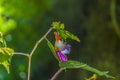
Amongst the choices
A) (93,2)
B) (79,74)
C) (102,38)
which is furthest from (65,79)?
→ (93,2)

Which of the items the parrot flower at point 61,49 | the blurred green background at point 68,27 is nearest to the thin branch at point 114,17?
the blurred green background at point 68,27

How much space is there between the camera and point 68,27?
9.41 feet

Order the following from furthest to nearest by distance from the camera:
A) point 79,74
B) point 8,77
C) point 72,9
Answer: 1. point 72,9
2. point 79,74
3. point 8,77

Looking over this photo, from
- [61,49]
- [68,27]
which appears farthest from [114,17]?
[61,49]

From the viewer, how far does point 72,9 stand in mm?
2918

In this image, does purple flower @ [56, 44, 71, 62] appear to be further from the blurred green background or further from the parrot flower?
the blurred green background

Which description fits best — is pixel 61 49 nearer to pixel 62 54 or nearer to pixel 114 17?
pixel 62 54

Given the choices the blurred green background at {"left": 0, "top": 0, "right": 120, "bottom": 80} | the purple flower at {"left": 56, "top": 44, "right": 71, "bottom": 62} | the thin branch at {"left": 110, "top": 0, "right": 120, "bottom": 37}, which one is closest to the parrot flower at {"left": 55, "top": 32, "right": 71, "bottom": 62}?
the purple flower at {"left": 56, "top": 44, "right": 71, "bottom": 62}

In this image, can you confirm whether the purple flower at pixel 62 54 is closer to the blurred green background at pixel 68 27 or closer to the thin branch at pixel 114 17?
the blurred green background at pixel 68 27

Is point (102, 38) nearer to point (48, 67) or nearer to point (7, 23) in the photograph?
point (48, 67)

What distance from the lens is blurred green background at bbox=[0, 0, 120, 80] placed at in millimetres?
2602

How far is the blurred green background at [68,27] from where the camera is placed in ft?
8.54

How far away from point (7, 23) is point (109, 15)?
65cm

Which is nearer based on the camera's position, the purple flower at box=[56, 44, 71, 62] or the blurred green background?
the purple flower at box=[56, 44, 71, 62]
